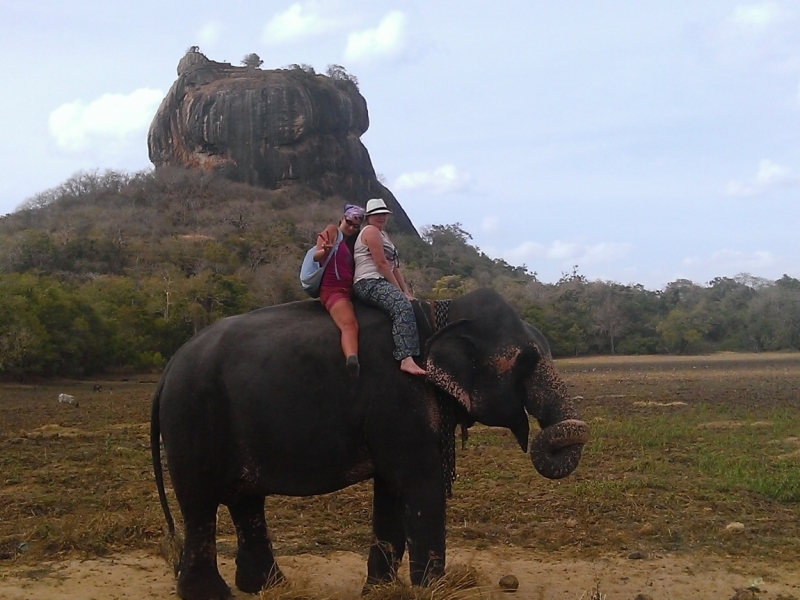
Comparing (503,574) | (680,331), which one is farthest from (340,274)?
(680,331)

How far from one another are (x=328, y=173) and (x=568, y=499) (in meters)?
81.1

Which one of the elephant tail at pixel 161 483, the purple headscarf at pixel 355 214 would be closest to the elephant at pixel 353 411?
the elephant tail at pixel 161 483

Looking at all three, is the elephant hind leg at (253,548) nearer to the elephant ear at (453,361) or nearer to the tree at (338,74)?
the elephant ear at (453,361)

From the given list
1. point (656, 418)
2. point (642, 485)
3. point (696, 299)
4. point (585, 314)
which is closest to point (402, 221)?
point (696, 299)

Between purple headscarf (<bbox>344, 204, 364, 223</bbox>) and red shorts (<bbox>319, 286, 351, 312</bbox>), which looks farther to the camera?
purple headscarf (<bbox>344, 204, 364, 223</bbox>)

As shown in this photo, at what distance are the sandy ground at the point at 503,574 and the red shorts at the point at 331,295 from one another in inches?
71.7

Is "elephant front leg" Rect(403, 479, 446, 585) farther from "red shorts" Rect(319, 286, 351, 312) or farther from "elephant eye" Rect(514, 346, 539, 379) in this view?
"red shorts" Rect(319, 286, 351, 312)

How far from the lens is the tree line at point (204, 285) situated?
3042 centimetres

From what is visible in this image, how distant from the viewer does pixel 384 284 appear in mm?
5227

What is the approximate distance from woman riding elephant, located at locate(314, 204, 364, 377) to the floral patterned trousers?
0.10 m

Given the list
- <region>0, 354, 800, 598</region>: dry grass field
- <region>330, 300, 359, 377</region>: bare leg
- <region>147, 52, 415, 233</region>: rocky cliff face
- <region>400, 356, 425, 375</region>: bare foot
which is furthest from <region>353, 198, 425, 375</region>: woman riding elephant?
<region>147, 52, 415, 233</region>: rocky cliff face

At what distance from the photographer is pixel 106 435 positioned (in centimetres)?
1405

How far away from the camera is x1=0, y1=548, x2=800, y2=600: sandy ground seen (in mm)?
5633

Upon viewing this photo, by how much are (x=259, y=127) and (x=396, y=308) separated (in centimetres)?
8088
